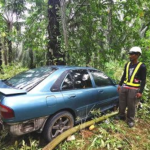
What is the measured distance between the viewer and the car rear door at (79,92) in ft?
10.0

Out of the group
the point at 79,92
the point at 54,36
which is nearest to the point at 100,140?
the point at 79,92

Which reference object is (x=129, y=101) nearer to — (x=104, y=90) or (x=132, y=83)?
(x=132, y=83)

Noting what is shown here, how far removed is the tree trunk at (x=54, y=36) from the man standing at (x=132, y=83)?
2.80 m

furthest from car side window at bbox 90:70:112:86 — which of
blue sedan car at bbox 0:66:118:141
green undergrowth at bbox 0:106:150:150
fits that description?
green undergrowth at bbox 0:106:150:150

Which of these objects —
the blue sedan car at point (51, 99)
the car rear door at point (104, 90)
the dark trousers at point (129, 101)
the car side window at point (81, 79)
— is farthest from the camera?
the car rear door at point (104, 90)

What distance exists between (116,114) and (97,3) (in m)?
3.86

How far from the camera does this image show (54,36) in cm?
571

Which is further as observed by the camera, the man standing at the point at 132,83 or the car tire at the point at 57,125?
the man standing at the point at 132,83

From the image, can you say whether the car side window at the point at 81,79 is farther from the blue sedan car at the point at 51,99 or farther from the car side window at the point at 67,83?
the car side window at the point at 67,83

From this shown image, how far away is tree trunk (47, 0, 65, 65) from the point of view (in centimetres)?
562

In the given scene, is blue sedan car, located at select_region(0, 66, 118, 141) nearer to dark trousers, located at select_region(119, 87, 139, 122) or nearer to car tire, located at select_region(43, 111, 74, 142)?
car tire, located at select_region(43, 111, 74, 142)

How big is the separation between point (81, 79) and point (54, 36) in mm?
2875

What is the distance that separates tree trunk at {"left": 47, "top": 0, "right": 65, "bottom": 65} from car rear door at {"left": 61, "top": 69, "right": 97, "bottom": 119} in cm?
229

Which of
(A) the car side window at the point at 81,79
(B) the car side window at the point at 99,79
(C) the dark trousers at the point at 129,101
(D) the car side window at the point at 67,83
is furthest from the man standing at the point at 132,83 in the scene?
(D) the car side window at the point at 67,83
